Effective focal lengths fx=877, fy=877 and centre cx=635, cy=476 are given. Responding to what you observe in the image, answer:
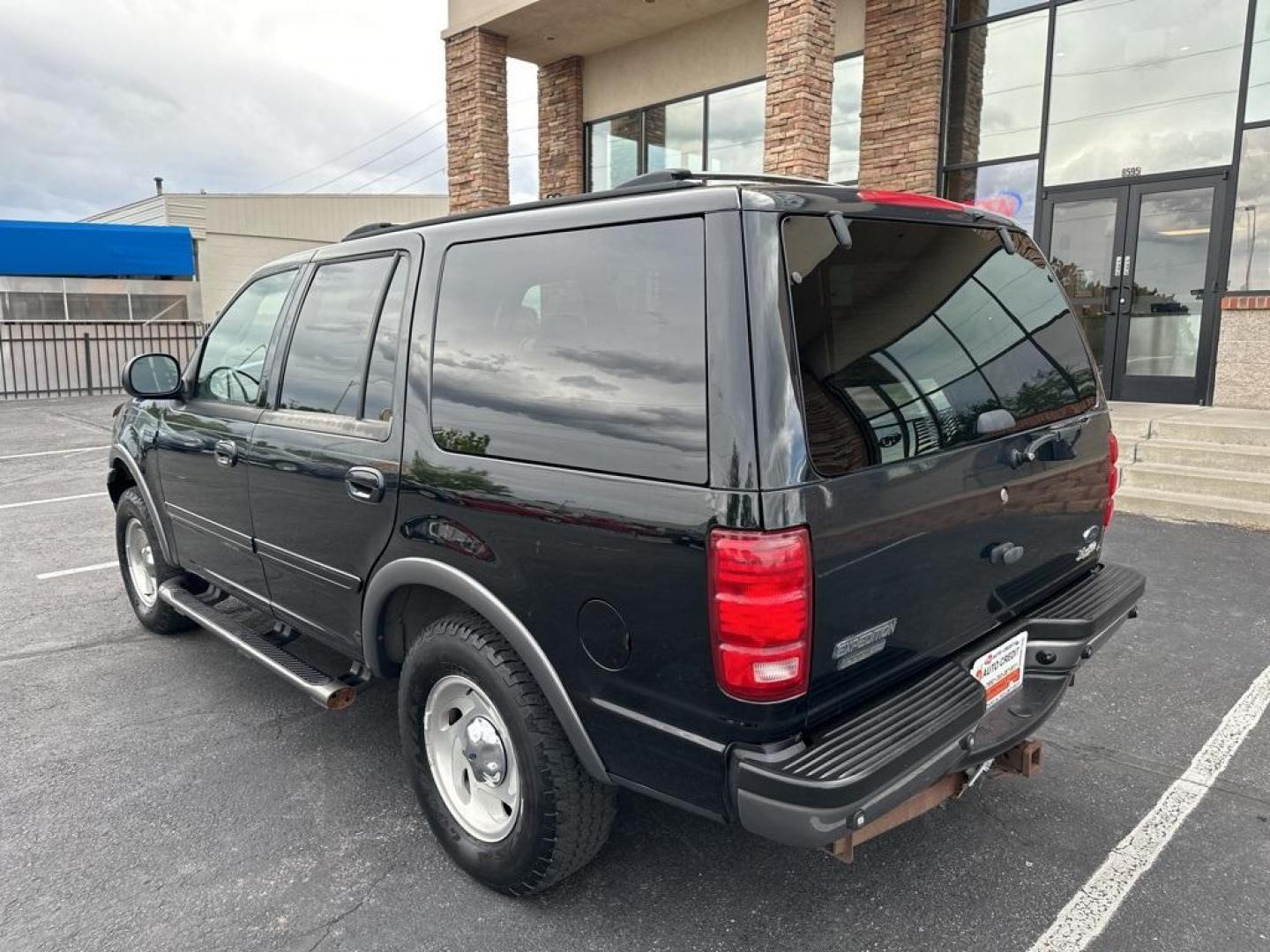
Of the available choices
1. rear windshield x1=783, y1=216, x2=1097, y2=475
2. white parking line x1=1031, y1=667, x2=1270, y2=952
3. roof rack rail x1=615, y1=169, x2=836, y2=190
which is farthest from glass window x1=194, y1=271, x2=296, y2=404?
white parking line x1=1031, y1=667, x2=1270, y2=952

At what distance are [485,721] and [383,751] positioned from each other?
112 cm

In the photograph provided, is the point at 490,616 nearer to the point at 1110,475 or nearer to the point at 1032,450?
the point at 1032,450

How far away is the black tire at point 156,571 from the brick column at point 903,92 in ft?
30.9

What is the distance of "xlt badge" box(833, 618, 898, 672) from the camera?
2.04 metres

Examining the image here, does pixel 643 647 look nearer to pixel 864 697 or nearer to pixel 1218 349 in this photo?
pixel 864 697

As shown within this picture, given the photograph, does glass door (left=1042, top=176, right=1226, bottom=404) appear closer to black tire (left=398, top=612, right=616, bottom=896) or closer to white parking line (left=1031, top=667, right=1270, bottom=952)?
white parking line (left=1031, top=667, right=1270, bottom=952)

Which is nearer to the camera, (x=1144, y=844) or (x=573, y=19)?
(x=1144, y=844)

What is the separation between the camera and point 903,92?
10797 millimetres

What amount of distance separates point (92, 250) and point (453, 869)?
84.1 feet

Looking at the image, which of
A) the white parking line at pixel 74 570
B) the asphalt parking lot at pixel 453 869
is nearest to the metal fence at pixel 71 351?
the white parking line at pixel 74 570

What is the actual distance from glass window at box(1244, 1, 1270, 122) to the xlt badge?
9423mm

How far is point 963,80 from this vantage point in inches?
422

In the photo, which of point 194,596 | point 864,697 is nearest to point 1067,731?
point 864,697

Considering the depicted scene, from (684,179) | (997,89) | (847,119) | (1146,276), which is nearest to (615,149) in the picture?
(847,119)
